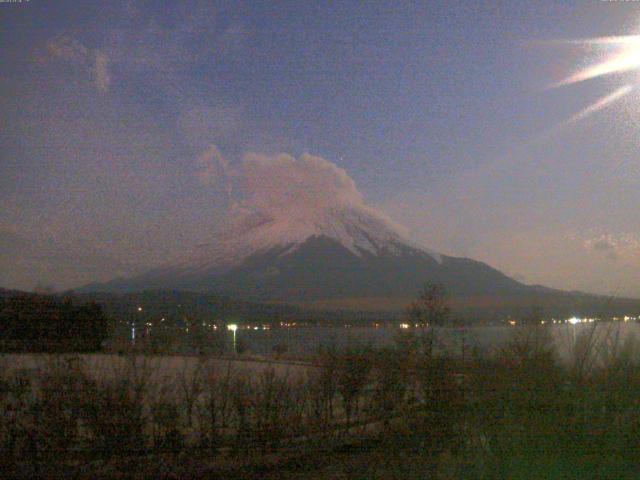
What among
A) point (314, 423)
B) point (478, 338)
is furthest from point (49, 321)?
point (314, 423)

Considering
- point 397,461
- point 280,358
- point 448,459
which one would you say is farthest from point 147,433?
point 280,358

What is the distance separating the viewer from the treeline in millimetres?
A: 24031

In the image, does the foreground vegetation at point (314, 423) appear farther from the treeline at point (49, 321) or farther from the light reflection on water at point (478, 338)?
the treeline at point (49, 321)

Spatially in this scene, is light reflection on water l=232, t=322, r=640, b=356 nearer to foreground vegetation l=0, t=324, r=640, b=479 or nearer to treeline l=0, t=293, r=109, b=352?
foreground vegetation l=0, t=324, r=640, b=479

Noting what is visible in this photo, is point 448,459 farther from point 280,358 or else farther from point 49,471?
point 280,358

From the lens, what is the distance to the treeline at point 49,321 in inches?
946

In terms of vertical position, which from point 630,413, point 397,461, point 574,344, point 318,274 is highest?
point 318,274

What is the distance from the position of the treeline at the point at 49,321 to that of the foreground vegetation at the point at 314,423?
13460mm

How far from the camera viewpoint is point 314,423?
1048 cm

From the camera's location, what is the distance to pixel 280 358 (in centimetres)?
2177

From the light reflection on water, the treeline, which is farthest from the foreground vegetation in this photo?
the treeline

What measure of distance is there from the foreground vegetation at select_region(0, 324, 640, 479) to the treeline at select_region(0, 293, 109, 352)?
13460mm

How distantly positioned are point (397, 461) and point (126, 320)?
22.3 m

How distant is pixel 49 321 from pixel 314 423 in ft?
58.2
